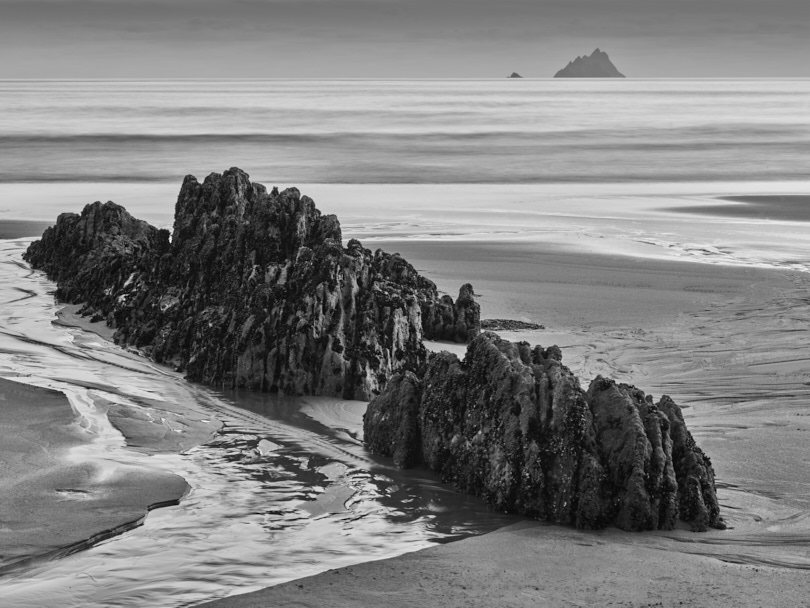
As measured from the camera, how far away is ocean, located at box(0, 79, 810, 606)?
589cm

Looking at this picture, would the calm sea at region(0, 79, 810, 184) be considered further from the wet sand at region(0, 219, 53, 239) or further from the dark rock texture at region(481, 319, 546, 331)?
the dark rock texture at region(481, 319, 546, 331)

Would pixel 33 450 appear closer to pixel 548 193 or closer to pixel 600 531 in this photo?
pixel 600 531

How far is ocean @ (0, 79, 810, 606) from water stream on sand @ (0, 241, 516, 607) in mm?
19

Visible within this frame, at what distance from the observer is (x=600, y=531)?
612 cm

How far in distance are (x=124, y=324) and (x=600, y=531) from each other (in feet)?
25.4

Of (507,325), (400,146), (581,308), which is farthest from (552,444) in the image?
(400,146)

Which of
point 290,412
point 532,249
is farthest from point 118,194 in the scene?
point 290,412

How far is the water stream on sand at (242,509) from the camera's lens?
5.41 metres

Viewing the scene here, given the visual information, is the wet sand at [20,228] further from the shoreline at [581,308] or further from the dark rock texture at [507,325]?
the dark rock texture at [507,325]

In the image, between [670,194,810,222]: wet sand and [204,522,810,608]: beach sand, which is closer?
[204,522,810,608]: beach sand

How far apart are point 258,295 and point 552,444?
15.4 feet

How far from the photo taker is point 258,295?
1036 cm

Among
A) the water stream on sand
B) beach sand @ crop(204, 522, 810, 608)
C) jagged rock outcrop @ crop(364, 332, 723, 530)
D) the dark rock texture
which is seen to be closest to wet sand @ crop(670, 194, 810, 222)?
the dark rock texture

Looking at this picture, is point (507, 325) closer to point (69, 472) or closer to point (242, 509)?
point (242, 509)
